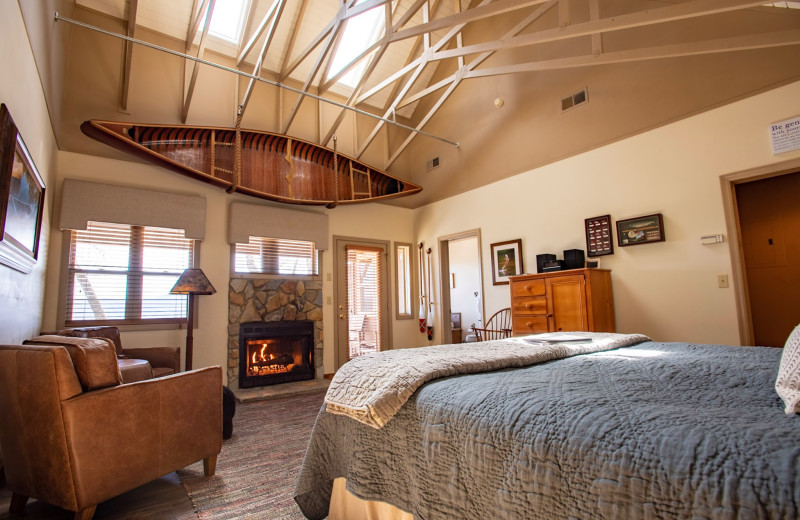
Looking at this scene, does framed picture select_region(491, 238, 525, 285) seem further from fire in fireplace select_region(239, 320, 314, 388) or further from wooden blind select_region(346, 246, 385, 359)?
fire in fireplace select_region(239, 320, 314, 388)

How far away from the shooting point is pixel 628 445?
741mm

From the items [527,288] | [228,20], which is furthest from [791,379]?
[228,20]

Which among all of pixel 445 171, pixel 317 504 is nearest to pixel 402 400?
pixel 317 504

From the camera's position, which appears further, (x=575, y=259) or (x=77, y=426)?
(x=575, y=259)

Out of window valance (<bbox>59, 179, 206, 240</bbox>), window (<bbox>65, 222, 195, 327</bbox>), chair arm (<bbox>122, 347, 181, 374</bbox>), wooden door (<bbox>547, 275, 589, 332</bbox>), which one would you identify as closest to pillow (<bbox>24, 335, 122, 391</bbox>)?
chair arm (<bbox>122, 347, 181, 374</bbox>)

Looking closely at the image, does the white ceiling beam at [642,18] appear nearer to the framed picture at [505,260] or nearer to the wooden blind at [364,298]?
the framed picture at [505,260]

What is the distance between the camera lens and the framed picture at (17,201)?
200cm

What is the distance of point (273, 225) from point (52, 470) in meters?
4.07

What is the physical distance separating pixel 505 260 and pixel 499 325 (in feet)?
3.13

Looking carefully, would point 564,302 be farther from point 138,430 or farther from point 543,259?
point 138,430

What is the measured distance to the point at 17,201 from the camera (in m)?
2.32

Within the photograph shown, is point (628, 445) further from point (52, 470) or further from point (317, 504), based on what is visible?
point (52, 470)

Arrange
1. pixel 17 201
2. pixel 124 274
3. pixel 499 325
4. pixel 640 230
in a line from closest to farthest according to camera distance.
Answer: pixel 17 201
pixel 640 230
pixel 124 274
pixel 499 325

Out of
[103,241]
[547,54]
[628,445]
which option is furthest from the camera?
[547,54]
